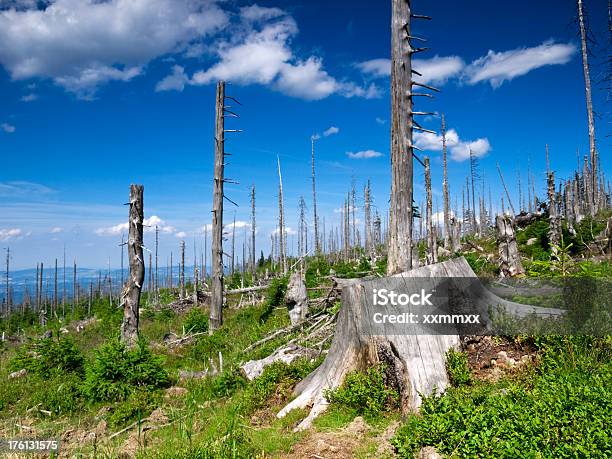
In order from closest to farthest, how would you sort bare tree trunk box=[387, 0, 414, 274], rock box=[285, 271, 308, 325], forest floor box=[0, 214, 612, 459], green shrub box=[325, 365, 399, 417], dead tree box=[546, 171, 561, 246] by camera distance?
forest floor box=[0, 214, 612, 459], green shrub box=[325, 365, 399, 417], bare tree trunk box=[387, 0, 414, 274], rock box=[285, 271, 308, 325], dead tree box=[546, 171, 561, 246]

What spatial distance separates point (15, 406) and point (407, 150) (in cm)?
1003

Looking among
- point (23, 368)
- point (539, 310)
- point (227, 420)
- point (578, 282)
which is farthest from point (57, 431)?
point (578, 282)

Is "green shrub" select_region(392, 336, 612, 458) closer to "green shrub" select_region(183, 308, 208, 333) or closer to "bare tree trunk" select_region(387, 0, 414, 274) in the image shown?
"bare tree trunk" select_region(387, 0, 414, 274)

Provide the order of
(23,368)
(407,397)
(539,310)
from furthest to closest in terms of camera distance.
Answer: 1. (23,368)
2. (539,310)
3. (407,397)

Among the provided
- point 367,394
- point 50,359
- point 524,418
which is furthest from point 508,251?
point 50,359

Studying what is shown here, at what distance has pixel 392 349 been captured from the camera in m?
→ 5.57

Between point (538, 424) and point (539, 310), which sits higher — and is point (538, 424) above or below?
below

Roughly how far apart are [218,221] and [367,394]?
33.0 ft

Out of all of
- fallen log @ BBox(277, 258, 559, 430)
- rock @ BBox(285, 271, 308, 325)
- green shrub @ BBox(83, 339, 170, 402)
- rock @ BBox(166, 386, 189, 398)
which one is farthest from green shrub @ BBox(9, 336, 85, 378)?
fallen log @ BBox(277, 258, 559, 430)

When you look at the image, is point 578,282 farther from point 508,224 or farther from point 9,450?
point 9,450

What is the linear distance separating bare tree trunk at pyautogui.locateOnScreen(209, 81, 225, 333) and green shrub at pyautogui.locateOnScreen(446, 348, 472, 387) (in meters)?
10.0

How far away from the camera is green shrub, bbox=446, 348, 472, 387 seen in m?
5.36

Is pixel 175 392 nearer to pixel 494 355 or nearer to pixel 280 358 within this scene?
pixel 280 358

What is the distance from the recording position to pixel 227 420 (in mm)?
6012
